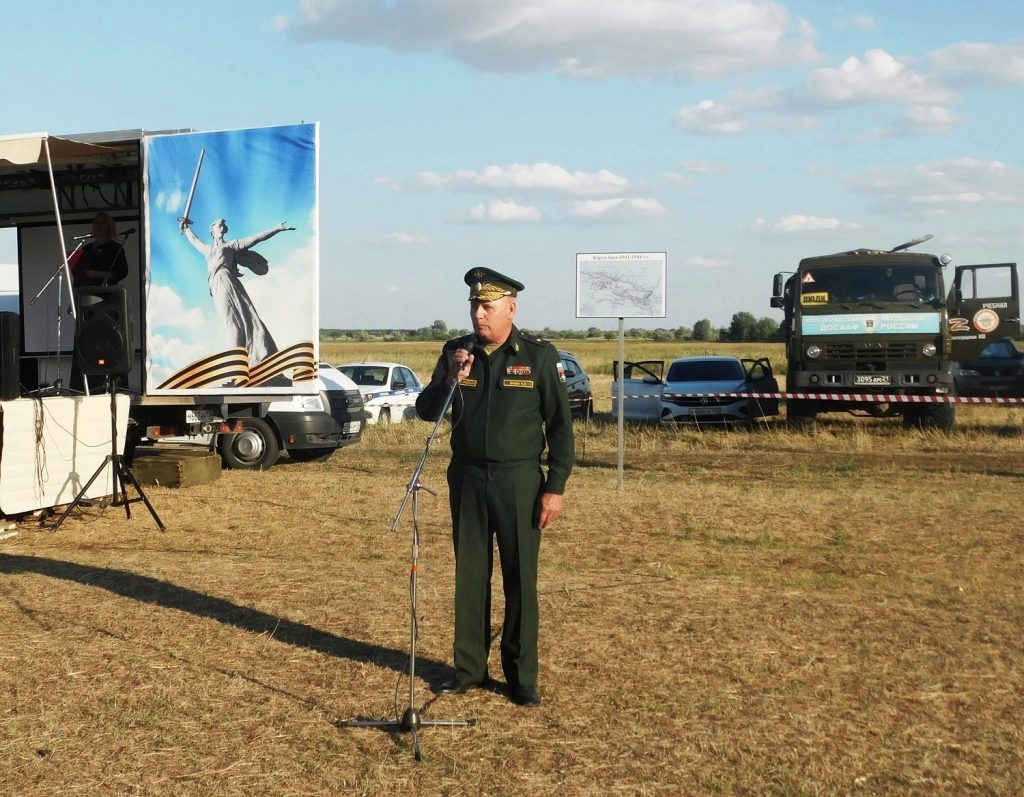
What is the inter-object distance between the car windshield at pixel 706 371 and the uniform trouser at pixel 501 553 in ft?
51.8

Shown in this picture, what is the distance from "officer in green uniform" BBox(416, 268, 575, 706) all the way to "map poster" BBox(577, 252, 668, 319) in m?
7.65

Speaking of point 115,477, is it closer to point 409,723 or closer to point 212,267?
point 212,267

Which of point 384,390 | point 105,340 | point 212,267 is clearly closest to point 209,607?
point 105,340

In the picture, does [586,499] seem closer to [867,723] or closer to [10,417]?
[10,417]

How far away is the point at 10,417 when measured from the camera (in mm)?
10000

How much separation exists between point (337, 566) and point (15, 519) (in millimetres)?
3867

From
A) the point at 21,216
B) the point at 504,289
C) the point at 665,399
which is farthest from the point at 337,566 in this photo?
the point at 665,399

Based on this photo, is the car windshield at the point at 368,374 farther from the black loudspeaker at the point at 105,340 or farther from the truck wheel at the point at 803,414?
the black loudspeaker at the point at 105,340

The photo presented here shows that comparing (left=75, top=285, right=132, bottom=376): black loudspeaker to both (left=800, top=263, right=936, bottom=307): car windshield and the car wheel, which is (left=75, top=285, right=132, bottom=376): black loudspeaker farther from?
(left=800, top=263, right=936, bottom=307): car windshield

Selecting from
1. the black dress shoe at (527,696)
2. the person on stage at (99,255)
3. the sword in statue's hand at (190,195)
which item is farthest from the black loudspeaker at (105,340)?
the black dress shoe at (527,696)

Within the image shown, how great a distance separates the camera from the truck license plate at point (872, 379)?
17.8 metres

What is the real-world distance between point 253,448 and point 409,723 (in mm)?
10149

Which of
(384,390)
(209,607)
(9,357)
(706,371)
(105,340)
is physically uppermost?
(105,340)

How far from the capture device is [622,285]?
12.9 metres
